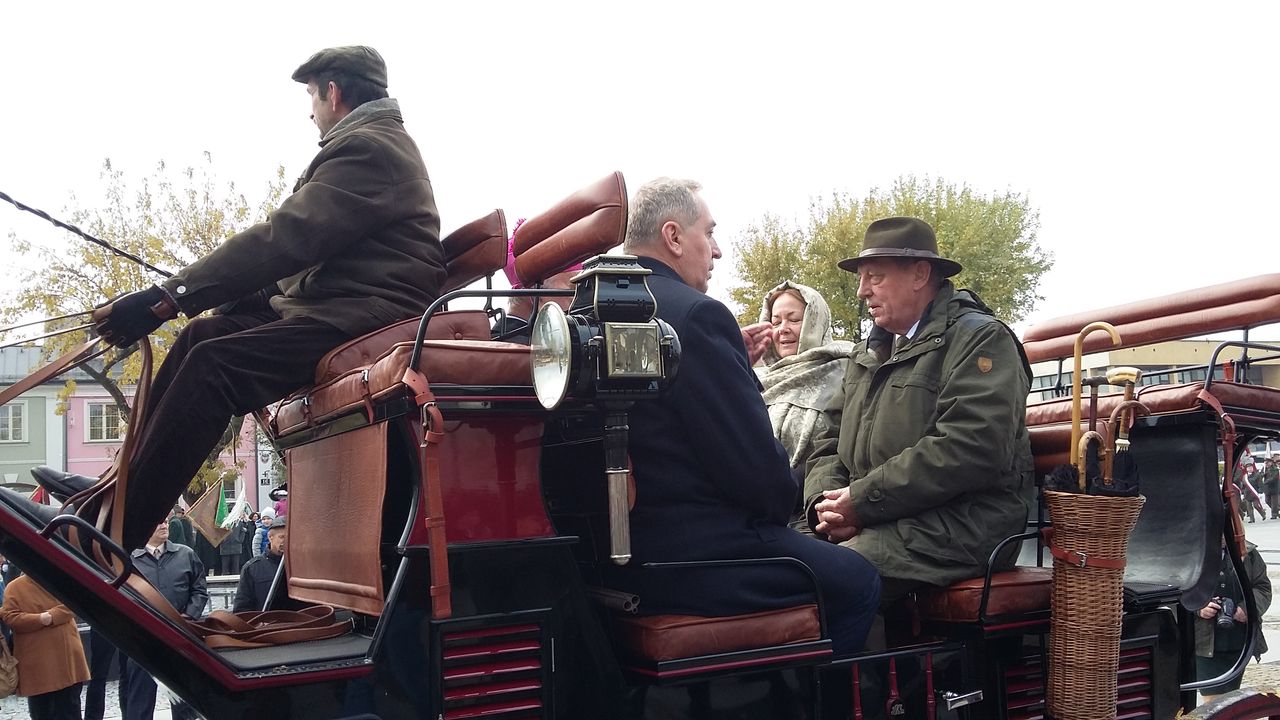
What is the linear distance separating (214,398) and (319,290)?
1.65ft

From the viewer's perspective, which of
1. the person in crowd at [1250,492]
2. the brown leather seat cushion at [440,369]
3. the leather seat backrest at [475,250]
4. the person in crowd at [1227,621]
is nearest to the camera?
the brown leather seat cushion at [440,369]

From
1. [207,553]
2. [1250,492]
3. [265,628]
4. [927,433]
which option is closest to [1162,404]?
[927,433]

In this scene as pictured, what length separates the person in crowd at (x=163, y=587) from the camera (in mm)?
7719

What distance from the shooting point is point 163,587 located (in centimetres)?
764

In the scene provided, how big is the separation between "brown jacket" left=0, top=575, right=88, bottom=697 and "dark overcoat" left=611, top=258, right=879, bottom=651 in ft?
19.1

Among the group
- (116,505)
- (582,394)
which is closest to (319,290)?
(116,505)

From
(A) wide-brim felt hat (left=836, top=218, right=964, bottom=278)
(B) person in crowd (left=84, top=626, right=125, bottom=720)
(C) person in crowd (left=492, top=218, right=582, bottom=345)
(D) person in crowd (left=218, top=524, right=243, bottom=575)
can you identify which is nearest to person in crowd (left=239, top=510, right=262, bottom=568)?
(D) person in crowd (left=218, top=524, right=243, bottom=575)

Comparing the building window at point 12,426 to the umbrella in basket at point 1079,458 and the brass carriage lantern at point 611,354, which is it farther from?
the umbrella in basket at point 1079,458

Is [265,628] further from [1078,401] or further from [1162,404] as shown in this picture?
[1162,404]

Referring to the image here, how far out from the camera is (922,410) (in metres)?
4.03

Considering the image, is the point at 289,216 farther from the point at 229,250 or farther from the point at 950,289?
the point at 950,289

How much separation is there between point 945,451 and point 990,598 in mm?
514

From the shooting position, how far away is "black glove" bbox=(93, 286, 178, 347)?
3.12m

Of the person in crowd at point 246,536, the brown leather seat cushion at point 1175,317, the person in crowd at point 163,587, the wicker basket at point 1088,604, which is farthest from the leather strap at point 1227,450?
the person in crowd at point 246,536
